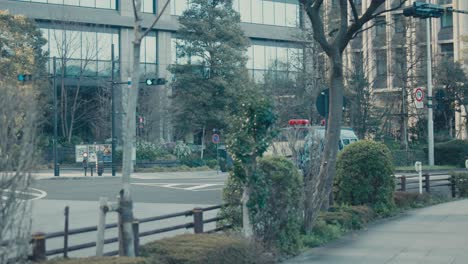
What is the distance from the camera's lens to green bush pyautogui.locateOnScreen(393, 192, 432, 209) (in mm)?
19603

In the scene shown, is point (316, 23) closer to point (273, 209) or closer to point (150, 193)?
point (273, 209)

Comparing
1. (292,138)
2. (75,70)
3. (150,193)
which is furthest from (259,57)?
(292,138)

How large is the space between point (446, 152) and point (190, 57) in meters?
20.7

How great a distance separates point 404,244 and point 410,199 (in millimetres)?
7256

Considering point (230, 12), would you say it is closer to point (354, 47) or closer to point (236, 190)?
point (354, 47)

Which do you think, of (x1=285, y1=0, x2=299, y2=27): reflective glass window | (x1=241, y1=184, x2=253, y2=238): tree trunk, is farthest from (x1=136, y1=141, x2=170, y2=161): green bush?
(x1=241, y1=184, x2=253, y2=238): tree trunk

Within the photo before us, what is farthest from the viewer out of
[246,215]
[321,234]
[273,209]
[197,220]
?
[321,234]

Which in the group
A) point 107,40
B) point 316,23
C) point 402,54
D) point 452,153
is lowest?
point 452,153

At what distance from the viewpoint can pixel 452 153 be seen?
45406 millimetres

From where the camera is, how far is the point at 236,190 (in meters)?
11.9

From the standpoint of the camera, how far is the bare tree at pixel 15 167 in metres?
6.59

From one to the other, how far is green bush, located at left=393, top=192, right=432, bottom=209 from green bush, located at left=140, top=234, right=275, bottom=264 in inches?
397

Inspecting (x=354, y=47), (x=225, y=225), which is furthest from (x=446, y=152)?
(x=225, y=225)

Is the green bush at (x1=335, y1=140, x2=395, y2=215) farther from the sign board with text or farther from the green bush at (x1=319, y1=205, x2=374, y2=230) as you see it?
the sign board with text
